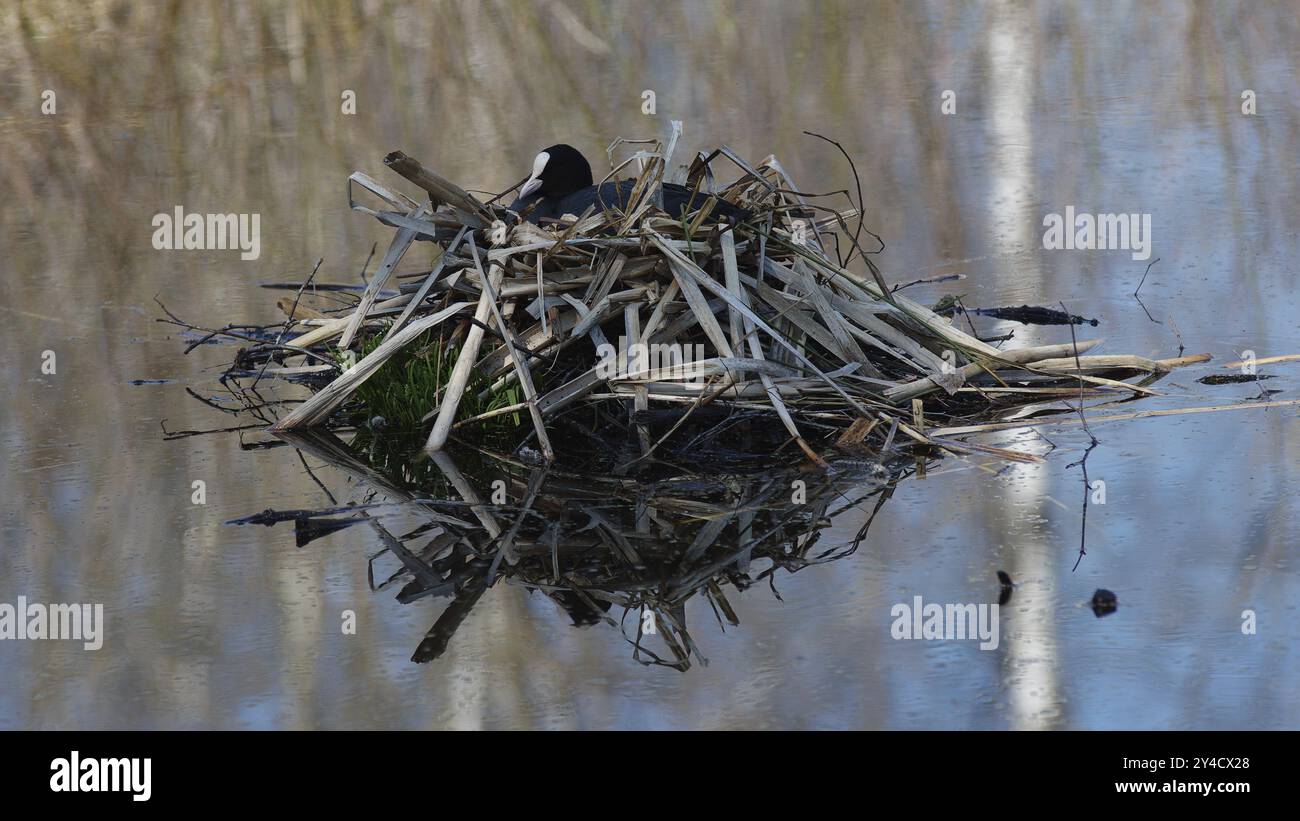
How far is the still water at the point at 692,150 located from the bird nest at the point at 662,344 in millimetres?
382

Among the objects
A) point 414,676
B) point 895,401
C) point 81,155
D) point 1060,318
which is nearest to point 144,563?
point 414,676

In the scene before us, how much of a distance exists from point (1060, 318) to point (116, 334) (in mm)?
3931

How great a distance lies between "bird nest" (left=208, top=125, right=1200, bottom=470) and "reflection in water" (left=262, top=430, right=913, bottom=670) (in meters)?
0.25

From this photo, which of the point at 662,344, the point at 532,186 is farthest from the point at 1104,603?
the point at 532,186

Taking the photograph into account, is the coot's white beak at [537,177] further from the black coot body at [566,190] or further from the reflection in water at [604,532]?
the reflection in water at [604,532]

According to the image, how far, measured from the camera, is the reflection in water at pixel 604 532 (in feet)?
12.2

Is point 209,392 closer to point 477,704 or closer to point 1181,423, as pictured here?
point 477,704

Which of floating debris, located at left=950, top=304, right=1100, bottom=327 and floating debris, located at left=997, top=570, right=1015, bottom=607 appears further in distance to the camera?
floating debris, located at left=950, top=304, right=1100, bottom=327

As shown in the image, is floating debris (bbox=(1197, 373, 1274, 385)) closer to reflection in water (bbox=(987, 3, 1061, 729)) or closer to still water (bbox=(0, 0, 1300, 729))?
still water (bbox=(0, 0, 1300, 729))

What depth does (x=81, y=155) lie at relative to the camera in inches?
409

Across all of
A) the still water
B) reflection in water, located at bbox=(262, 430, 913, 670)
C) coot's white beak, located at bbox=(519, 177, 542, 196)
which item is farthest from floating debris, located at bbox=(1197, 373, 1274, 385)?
coot's white beak, located at bbox=(519, 177, 542, 196)

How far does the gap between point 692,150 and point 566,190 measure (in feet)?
9.93

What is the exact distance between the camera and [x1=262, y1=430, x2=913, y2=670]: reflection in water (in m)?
3.73

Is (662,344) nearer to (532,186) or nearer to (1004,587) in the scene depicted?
(532,186)
